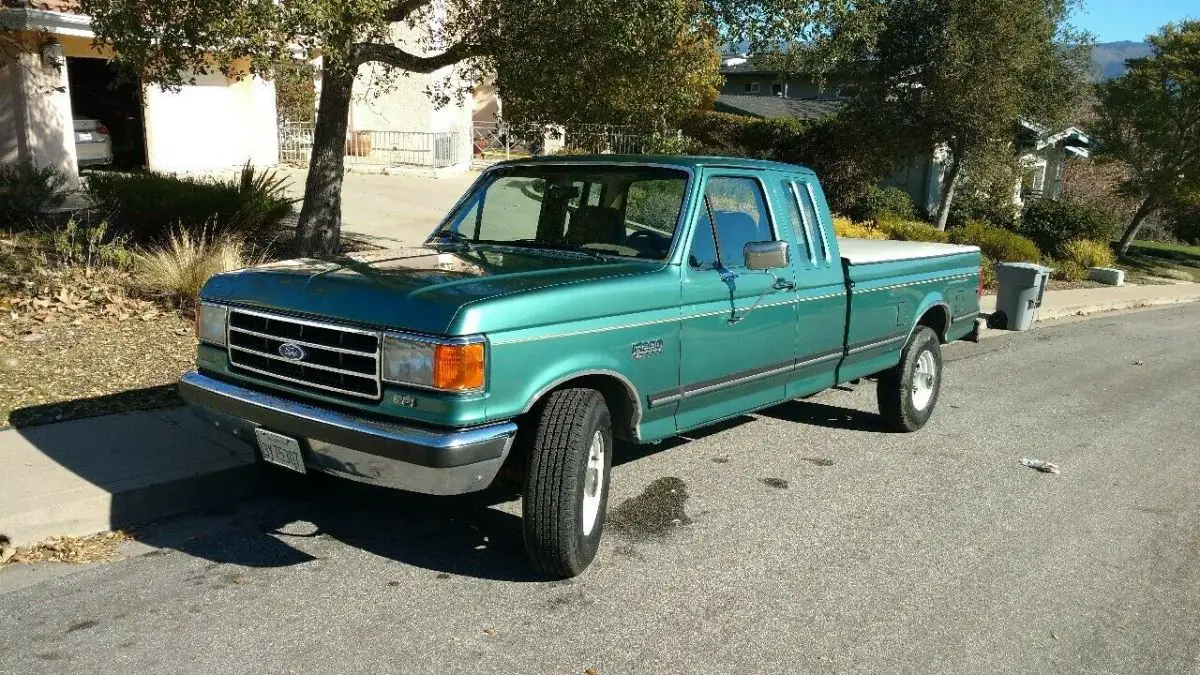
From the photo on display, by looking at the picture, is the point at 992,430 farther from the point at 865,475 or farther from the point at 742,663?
the point at 742,663

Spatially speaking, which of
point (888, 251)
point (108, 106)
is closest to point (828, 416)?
point (888, 251)

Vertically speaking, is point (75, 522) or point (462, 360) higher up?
point (462, 360)

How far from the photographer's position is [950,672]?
396 centimetres

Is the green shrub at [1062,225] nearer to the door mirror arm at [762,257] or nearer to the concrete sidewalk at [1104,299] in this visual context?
the concrete sidewalk at [1104,299]

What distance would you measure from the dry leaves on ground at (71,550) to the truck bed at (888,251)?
4638mm

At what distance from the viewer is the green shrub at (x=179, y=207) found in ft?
36.7

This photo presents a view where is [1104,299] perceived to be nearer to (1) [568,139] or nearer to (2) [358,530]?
(1) [568,139]

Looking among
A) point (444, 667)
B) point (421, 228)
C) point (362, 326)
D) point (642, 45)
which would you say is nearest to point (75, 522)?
point (362, 326)

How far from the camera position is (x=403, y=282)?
4477 mm

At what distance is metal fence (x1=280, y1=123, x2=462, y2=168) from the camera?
24.2 meters

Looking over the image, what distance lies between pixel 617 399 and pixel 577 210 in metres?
1.29

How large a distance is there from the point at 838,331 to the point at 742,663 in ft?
9.76

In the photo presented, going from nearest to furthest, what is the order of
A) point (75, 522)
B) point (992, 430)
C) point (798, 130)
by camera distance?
point (75, 522) → point (992, 430) → point (798, 130)

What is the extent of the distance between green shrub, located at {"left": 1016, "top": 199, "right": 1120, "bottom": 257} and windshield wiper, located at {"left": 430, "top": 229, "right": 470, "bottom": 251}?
22.0 metres
